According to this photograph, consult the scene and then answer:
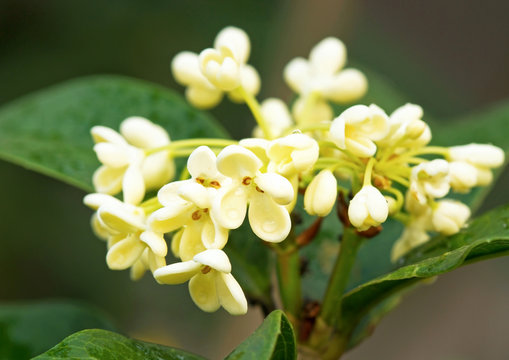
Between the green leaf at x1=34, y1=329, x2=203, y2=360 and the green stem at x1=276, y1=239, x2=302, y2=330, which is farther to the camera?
the green stem at x1=276, y1=239, x2=302, y2=330

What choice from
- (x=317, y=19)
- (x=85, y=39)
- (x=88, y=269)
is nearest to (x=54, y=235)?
(x=88, y=269)

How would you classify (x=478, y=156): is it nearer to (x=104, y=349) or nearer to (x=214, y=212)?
(x=214, y=212)

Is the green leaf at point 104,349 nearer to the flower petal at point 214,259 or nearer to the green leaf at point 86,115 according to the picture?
A: the flower petal at point 214,259

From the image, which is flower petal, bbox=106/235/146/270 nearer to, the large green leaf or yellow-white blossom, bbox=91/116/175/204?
yellow-white blossom, bbox=91/116/175/204

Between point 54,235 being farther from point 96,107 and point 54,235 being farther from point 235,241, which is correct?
point 235,241

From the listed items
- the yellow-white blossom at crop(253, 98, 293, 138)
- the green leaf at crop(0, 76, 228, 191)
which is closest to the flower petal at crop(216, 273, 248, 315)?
the yellow-white blossom at crop(253, 98, 293, 138)

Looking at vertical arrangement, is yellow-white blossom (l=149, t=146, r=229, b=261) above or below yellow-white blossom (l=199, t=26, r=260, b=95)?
below

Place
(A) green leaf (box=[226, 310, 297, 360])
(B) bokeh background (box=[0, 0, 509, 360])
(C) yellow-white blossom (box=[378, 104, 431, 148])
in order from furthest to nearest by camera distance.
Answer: (B) bokeh background (box=[0, 0, 509, 360]), (C) yellow-white blossom (box=[378, 104, 431, 148]), (A) green leaf (box=[226, 310, 297, 360])
